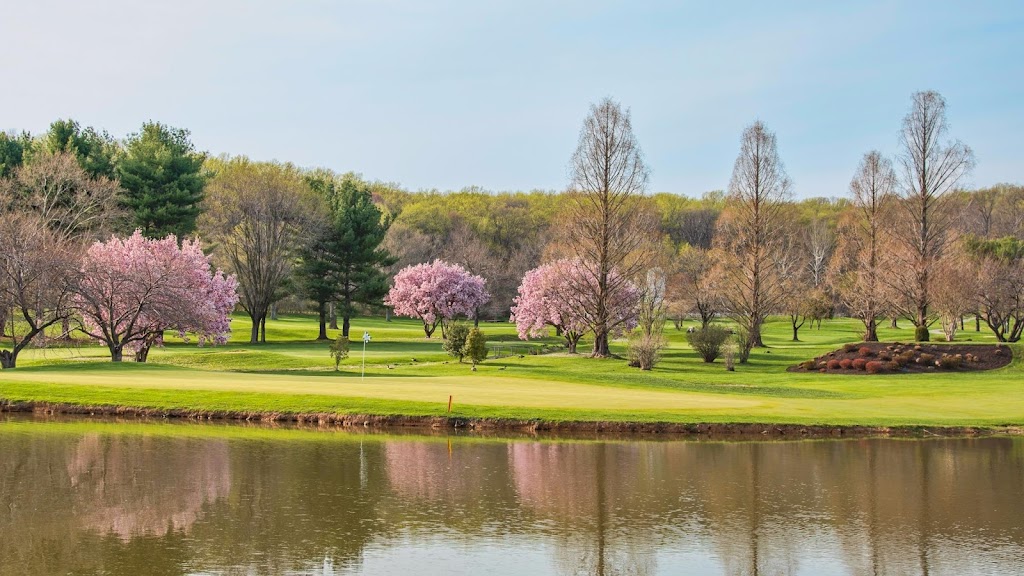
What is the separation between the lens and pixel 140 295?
44.9 m

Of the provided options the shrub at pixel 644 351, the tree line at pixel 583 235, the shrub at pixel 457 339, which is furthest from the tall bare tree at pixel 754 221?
the shrub at pixel 457 339

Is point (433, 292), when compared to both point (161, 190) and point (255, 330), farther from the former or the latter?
point (161, 190)

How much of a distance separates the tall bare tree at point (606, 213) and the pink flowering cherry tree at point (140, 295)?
20.5 meters

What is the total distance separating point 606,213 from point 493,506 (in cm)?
3759

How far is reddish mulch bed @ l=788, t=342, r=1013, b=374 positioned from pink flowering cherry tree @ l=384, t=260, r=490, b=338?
1272 inches

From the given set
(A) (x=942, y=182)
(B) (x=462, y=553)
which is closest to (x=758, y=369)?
(A) (x=942, y=182)

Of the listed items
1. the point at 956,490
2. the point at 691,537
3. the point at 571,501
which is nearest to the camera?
the point at 691,537

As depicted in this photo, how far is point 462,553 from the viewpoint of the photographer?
45.4ft

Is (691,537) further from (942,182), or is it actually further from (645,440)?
(942,182)

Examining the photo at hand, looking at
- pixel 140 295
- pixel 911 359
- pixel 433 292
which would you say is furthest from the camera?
pixel 433 292

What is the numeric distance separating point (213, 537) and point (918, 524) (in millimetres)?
11438

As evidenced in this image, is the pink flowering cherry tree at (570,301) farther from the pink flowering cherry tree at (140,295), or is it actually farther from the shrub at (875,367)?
the pink flowering cherry tree at (140,295)

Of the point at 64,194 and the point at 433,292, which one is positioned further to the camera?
the point at 433,292

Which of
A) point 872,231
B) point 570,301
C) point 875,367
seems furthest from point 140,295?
point 872,231
